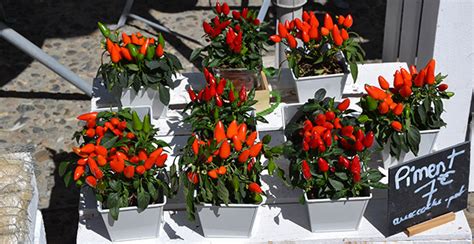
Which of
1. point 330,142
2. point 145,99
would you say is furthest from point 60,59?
A: point 330,142

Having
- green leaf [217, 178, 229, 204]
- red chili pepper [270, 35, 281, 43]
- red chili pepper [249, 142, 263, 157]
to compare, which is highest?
red chili pepper [270, 35, 281, 43]

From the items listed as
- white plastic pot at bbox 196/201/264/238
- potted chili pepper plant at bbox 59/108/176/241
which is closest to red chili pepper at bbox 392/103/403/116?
white plastic pot at bbox 196/201/264/238

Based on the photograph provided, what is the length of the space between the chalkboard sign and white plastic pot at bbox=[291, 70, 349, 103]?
Result: 49 cm

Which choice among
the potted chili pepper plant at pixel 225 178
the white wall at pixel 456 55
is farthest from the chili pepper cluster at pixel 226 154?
the white wall at pixel 456 55

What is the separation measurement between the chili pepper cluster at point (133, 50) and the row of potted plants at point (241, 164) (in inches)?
11.3

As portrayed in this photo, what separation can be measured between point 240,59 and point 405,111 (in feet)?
1.84

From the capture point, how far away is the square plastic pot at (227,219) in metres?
1.89

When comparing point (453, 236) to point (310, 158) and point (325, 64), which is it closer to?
point (310, 158)

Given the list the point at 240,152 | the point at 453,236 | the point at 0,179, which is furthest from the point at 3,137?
the point at 453,236

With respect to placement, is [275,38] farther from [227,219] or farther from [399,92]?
[227,219]

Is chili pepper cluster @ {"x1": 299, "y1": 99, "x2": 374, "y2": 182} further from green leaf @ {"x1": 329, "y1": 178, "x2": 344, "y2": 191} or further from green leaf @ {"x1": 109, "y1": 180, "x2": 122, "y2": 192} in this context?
green leaf @ {"x1": 109, "y1": 180, "x2": 122, "y2": 192}

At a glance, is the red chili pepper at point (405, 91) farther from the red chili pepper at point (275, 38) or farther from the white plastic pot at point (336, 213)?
the red chili pepper at point (275, 38)

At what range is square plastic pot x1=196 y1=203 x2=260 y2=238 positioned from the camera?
189 cm

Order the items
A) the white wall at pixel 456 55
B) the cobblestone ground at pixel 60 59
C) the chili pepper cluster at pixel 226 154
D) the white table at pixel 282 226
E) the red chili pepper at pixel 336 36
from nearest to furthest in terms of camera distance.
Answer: the chili pepper cluster at pixel 226 154 < the white table at pixel 282 226 < the red chili pepper at pixel 336 36 < the white wall at pixel 456 55 < the cobblestone ground at pixel 60 59
